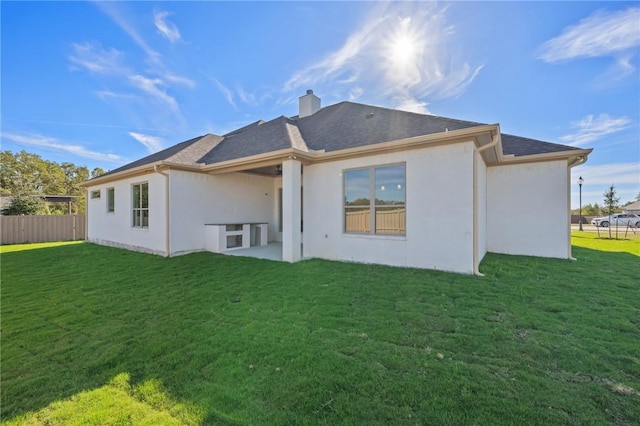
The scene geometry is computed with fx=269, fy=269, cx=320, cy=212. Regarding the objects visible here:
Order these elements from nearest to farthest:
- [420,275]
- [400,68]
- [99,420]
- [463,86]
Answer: [99,420], [420,275], [400,68], [463,86]

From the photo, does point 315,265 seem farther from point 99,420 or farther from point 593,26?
point 593,26

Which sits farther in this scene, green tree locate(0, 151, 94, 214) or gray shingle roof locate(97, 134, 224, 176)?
green tree locate(0, 151, 94, 214)

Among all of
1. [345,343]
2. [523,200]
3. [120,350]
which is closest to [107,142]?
[120,350]

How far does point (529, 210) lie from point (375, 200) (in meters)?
5.29

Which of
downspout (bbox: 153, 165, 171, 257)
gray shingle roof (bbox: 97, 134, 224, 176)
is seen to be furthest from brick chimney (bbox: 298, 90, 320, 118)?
downspout (bbox: 153, 165, 171, 257)

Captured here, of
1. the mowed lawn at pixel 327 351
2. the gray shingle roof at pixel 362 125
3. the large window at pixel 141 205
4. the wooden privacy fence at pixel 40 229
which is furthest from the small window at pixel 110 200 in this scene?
the gray shingle roof at pixel 362 125

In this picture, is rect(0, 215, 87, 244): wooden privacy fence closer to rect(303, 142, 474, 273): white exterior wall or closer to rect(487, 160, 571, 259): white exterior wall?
rect(303, 142, 474, 273): white exterior wall

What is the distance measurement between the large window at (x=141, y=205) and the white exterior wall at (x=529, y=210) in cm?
1207

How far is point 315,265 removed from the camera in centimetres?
707

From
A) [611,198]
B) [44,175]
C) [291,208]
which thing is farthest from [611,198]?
[44,175]

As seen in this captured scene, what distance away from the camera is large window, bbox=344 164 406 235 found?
689 cm

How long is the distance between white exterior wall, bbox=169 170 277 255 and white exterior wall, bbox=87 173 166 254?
1.55 ft

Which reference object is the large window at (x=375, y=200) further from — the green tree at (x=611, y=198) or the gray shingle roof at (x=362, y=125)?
the green tree at (x=611, y=198)

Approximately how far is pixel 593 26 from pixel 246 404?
11.4 meters
